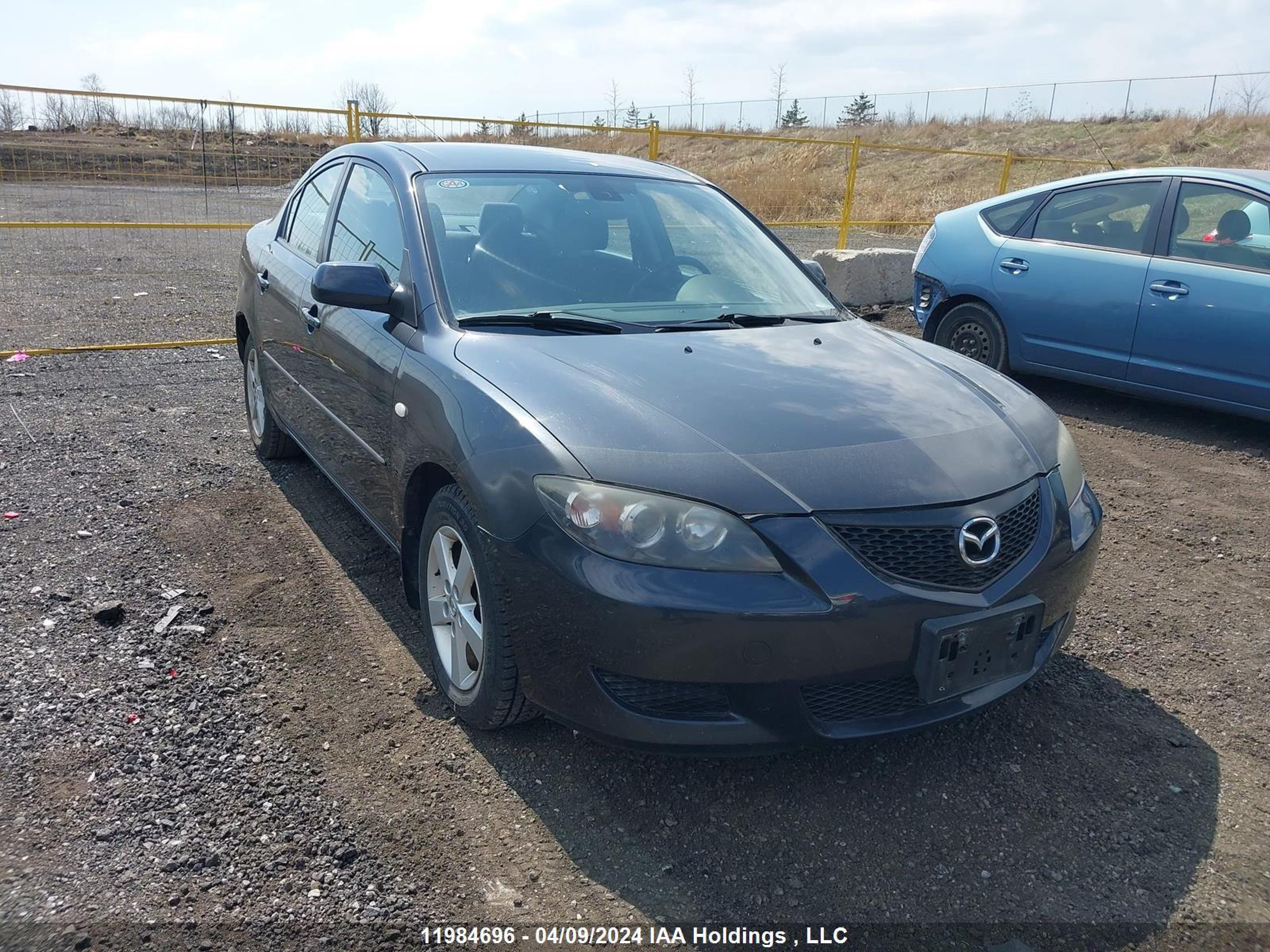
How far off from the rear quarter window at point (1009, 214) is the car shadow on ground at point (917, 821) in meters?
4.86

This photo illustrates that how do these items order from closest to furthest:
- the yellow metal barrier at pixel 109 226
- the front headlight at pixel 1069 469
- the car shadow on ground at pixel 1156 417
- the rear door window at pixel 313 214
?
1. the front headlight at pixel 1069 469
2. the rear door window at pixel 313 214
3. the car shadow on ground at pixel 1156 417
4. the yellow metal barrier at pixel 109 226

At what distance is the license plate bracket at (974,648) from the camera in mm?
2520

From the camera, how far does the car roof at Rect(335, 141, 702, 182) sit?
4.05 m

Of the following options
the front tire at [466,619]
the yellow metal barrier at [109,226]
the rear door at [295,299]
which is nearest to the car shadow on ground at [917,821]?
the front tire at [466,619]

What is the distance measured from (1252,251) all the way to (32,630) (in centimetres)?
663

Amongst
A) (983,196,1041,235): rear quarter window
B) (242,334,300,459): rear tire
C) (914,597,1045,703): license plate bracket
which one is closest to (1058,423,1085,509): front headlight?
(914,597,1045,703): license plate bracket

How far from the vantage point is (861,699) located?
2.58 metres

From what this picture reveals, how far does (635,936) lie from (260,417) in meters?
4.10

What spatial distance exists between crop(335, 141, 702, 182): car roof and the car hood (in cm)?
112

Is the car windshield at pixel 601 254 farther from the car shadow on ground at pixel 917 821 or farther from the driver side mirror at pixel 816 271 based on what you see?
the car shadow on ground at pixel 917 821

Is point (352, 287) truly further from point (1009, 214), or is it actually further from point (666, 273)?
point (1009, 214)

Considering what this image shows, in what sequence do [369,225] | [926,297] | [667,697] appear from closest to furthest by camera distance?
[667,697] → [369,225] → [926,297]

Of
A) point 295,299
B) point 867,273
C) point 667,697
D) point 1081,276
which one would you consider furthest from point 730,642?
point 867,273

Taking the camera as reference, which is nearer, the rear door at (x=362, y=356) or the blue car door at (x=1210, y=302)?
the rear door at (x=362, y=356)
